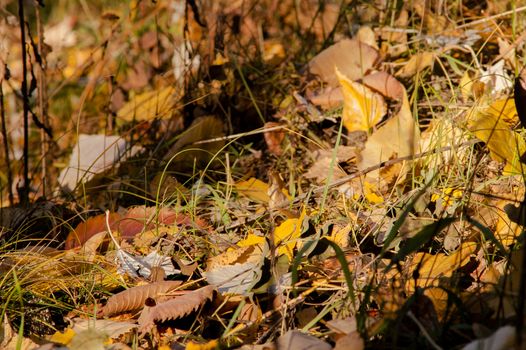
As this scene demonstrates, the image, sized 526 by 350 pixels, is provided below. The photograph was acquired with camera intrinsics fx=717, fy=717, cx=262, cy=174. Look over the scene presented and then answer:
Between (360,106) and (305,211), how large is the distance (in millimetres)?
661

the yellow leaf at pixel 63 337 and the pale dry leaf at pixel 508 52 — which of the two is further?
the pale dry leaf at pixel 508 52

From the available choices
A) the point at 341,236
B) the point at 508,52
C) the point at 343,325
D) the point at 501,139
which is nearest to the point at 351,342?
the point at 343,325

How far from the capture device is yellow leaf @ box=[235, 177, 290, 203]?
6.70ft

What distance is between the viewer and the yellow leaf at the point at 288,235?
156cm

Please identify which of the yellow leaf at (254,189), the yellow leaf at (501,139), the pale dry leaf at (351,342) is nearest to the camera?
the pale dry leaf at (351,342)

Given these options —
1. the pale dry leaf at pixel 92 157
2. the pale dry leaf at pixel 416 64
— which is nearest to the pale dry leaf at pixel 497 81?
the pale dry leaf at pixel 416 64

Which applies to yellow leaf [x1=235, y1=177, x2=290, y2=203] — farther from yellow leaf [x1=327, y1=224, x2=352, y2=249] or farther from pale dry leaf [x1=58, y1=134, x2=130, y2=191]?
pale dry leaf [x1=58, y1=134, x2=130, y2=191]

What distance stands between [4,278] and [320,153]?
1.05 m

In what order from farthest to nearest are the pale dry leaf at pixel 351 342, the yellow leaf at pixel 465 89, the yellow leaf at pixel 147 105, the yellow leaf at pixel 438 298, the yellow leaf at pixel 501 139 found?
1. the yellow leaf at pixel 147 105
2. the yellow leaf at pixel 465 89
3. the yellow leaf at pixel 501 139
4. the yellow leaf at pixel 438 298
5. the pale dry leaf at pixel 351 342

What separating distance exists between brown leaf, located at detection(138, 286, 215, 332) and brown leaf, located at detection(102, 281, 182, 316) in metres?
0.08

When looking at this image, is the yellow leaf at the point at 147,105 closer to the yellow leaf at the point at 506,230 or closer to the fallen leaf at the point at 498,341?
the yellow leaf at the point at 506,230

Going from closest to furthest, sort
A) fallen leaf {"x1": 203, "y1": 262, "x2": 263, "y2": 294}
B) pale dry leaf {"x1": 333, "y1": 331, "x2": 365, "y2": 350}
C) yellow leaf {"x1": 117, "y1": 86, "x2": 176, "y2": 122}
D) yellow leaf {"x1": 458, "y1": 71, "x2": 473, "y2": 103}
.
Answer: pale dry leaf {"x1": 333, "y1": 331, "x2": 365, "y2": 350}, fallen leaf {"x1": 203, "y1": 262, "x2": 263, "y2": 294}, yellow leaf {"x1": 458, "y1": 71, "x2": 473, "y2": 103}, yellow leaf {"x1": 117, "y1": 86, "x2": 176, "y2": 122}

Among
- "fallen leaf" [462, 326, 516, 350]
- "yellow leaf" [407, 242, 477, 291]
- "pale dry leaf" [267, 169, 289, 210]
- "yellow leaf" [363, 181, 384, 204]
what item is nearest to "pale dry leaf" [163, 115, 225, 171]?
"pale dry leaf" [267, 169, 289, 210]

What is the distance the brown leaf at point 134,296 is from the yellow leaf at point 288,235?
0.24 m
